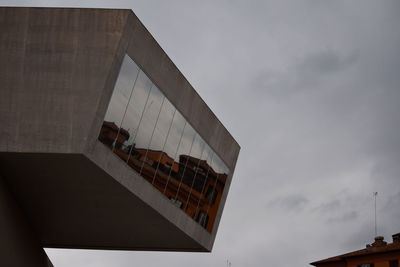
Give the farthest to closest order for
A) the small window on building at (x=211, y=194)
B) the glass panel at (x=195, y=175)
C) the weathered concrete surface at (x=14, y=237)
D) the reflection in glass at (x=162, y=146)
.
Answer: the small window on building at (x=211, y=194)
the glass panel at (x=195, y=175)
the weathered concrete surface at (x=14, y=237)
the reflection in glass at (x=162, y=146)

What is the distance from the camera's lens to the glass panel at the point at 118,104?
20.6 metres

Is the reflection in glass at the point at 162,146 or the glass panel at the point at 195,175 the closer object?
the reflection in glass at the point at 162,146

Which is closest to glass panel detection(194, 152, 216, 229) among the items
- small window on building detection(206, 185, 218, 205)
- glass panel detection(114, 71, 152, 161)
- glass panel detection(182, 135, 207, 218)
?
small window on building detection(206, 185, 218, 205)

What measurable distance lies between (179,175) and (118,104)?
626cm

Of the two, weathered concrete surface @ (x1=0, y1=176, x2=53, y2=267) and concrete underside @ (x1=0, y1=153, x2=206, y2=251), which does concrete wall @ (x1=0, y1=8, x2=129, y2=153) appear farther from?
weathered concrete surface @ (x1=0, y1=176, x2=53, y2=267)

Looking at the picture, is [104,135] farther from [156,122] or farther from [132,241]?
[132,241]

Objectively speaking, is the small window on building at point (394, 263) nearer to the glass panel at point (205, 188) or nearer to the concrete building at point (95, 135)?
the glass panel at point (205, 188)

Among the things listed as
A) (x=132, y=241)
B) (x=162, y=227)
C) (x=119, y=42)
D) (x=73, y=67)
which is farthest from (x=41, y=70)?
(x=132, y=241)

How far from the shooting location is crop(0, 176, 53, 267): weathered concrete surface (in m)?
23.4

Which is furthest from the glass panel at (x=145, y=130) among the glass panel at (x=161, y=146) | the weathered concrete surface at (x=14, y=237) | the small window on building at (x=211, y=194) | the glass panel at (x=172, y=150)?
the small window on building at (x=211, y=194)

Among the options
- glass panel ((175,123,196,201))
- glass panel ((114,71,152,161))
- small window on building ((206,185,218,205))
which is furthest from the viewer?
small window on building ((206,185,218,205))

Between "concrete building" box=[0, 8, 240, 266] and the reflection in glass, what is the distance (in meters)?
0.05

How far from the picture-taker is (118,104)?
20969 mm

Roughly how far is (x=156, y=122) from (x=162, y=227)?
216 inches
